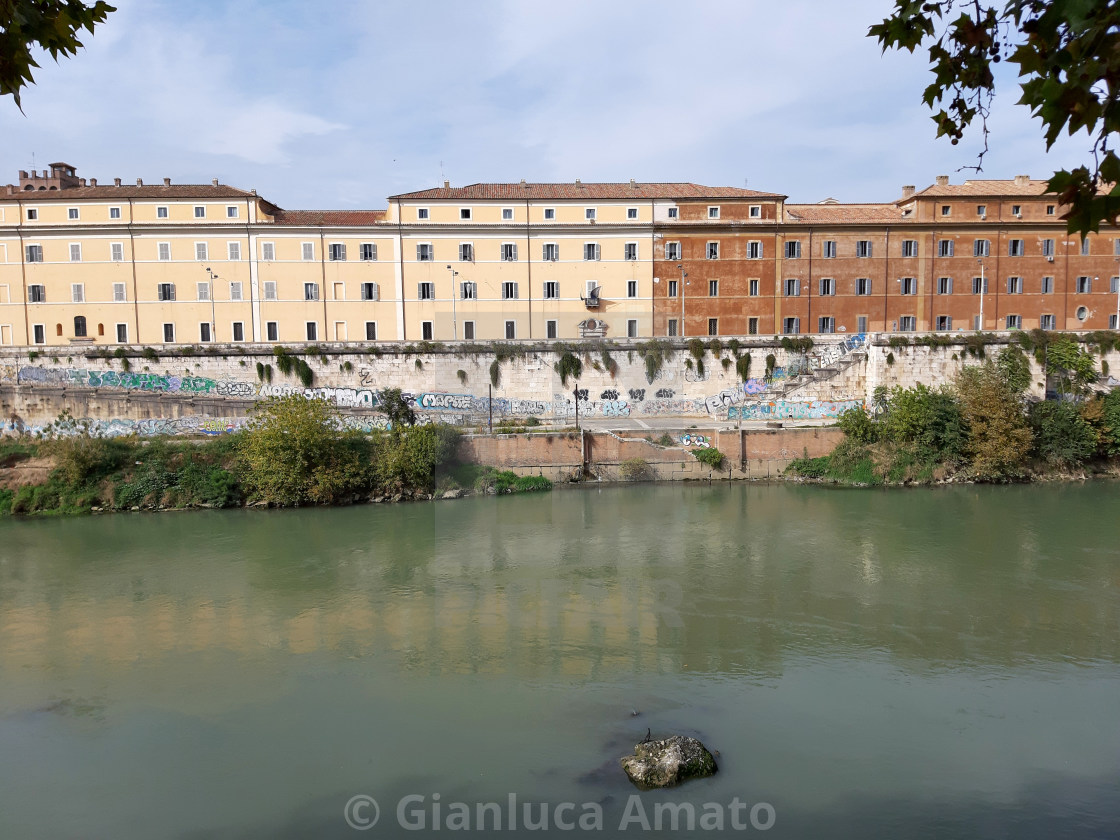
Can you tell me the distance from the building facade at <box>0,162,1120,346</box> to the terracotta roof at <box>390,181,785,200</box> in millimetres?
119

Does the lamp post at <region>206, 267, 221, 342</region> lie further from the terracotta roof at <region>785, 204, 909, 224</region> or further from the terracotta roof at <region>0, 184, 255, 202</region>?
the terracotta roof at <region>785, 204, 909, 224</region>

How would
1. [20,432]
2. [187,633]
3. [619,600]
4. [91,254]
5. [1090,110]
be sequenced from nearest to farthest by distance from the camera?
[1090,110] < [187,633] < [619,600] < [20,432] < [91,254]

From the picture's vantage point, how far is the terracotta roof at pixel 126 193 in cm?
2628

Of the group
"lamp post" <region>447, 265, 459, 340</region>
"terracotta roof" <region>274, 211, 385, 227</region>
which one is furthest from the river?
"terracotta roof" <region>274, 211, 385, 227</region>

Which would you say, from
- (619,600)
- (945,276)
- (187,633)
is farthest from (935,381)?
(187,633)

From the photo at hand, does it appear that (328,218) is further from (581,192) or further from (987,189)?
(987,189)

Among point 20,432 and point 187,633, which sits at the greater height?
point 20,432

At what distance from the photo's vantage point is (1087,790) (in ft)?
23.2

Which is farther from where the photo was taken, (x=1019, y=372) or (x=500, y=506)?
(x=1019, y=372)

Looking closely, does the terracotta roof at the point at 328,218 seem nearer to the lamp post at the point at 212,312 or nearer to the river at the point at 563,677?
the lamp post at the point at 212,312

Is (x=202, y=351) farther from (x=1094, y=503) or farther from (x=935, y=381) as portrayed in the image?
(x=1094, y=503)

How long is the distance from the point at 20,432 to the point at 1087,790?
26.3 m

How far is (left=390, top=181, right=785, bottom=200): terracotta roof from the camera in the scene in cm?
2742

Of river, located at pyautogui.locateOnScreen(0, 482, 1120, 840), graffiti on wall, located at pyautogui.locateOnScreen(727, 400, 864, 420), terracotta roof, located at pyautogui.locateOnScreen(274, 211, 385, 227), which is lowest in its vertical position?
river, located at pyautogui.locateOnScreen(0, 482, 1120, 840)
